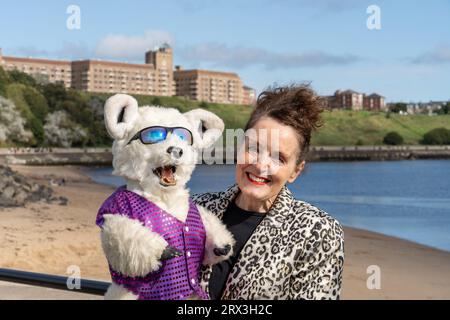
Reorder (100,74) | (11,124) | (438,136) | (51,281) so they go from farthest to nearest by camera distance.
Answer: (100,74), (438,136), (11,124), (51,281)

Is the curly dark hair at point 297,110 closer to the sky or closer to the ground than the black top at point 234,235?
closer to the sky

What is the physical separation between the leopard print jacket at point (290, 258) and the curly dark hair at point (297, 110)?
27cm

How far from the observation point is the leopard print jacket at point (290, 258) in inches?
81.7

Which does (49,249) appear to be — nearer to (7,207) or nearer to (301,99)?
(7,207)

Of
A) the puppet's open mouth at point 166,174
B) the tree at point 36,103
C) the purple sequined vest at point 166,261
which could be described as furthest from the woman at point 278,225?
the tree at point 36,103

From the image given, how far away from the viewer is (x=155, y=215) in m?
2.22

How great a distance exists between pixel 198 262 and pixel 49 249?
428 inches

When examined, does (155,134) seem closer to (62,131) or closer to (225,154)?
(225,154)

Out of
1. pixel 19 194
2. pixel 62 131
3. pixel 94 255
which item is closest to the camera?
pixel 94 255

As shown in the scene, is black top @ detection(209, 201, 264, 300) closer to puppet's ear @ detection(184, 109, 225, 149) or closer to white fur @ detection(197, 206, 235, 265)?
white fur @ detection(197, 206, 235, 265)

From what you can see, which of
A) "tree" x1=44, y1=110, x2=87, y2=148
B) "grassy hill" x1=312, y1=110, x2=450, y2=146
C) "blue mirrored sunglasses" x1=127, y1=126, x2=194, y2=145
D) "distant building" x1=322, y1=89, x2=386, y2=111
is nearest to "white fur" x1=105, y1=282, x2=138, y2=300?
"blue mirrored sunglasses" x1=127, y1=126, x2=194, y2=145

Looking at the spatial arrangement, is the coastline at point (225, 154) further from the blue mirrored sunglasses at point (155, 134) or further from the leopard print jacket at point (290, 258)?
the leopard print jacket at point (290, 258)

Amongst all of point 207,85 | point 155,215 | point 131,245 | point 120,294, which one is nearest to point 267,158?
point 155,215

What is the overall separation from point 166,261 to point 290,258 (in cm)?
42
